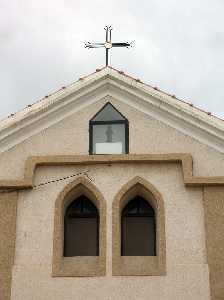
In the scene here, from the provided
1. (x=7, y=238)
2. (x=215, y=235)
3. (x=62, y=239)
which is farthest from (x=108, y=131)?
(x=215, y=235)

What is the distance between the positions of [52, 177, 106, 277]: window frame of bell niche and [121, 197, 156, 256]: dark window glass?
60 centimetres

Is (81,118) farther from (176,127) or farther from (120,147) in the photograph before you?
(176,127)

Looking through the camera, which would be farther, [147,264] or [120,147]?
[120,147]

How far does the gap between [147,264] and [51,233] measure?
226 cm

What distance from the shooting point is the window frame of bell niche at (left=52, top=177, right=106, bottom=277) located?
47.7 ft

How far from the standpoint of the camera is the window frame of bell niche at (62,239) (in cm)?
1455

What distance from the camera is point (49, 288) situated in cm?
1440

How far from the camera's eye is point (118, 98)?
16297 millimetres

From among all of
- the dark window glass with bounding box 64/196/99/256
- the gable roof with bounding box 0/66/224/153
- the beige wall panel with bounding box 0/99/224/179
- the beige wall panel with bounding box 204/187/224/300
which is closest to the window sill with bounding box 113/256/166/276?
the dark window glass with bounding box 64/196/99/256

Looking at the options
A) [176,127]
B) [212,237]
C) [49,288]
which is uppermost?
[176,127]

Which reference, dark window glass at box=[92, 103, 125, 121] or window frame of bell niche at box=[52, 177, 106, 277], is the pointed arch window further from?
window frame of bell niche at box=[52, 177, 106, 277]

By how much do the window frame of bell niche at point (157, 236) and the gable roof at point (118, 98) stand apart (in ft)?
5.79

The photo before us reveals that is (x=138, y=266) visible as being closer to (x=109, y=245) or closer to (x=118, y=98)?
(x=109, y=245)

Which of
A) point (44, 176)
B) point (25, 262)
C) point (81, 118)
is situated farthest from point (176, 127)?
point (25, 262)
